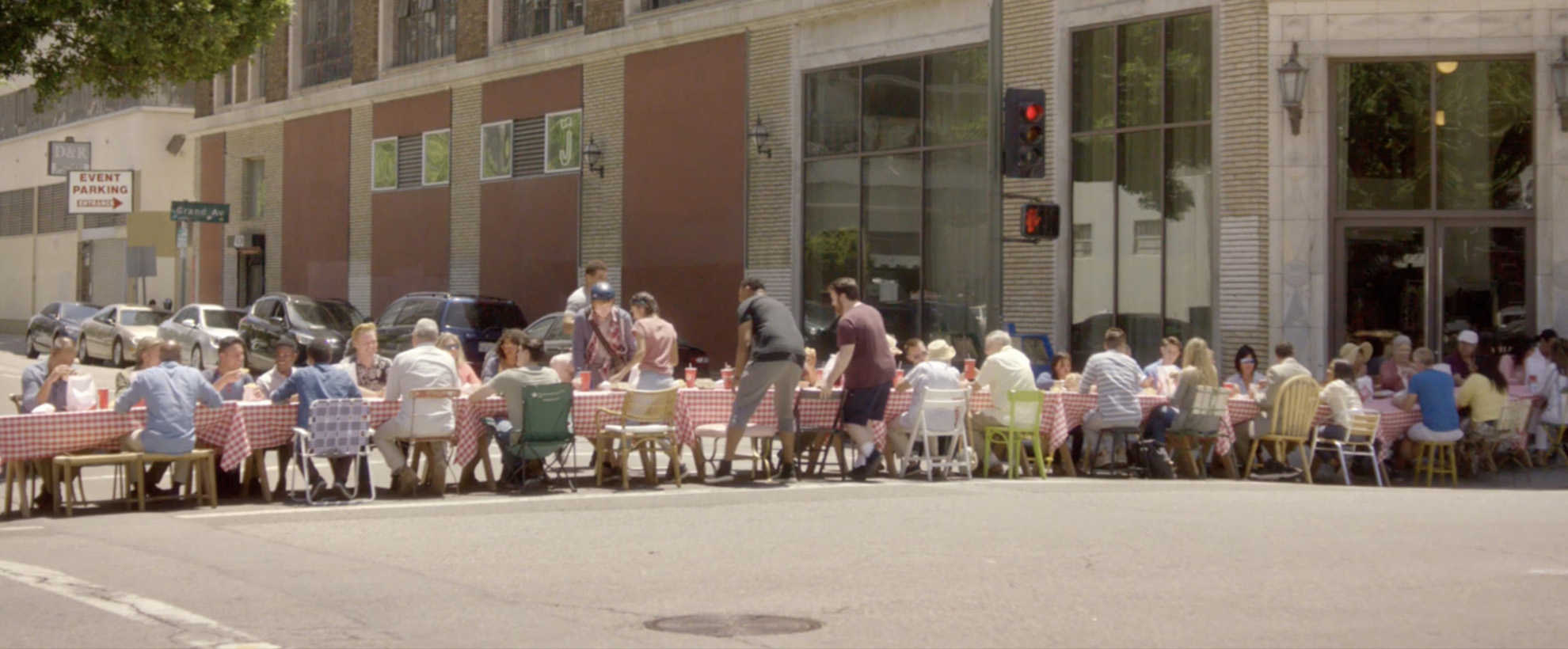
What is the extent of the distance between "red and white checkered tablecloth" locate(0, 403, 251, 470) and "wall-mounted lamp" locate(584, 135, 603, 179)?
60.4 ft

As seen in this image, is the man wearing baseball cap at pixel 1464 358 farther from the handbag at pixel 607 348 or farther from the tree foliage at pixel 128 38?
the tree foliage at pixel 128 38

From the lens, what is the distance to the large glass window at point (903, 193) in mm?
24062

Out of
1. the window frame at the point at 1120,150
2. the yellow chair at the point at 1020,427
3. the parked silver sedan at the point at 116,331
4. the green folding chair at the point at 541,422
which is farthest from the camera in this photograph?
the parked silver sedan at the point at 116,331

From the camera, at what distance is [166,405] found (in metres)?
12.2

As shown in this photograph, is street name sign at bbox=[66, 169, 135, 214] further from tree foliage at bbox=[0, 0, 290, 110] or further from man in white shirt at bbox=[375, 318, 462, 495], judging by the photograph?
man in white shirt at bbox=[375, 318, 462, 495]

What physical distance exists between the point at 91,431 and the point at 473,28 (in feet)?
76.8

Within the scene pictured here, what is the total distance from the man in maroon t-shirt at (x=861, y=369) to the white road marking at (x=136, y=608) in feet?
22.4

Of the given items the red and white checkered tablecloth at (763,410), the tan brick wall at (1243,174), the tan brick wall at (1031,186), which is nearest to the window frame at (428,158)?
the tan brick wall at (1031,186)

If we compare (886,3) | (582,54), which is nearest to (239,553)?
(886,3)

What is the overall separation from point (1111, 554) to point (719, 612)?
9.89 ft

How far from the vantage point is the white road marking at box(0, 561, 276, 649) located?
294 inches

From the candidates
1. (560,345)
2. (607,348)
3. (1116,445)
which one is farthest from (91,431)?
(560,345)

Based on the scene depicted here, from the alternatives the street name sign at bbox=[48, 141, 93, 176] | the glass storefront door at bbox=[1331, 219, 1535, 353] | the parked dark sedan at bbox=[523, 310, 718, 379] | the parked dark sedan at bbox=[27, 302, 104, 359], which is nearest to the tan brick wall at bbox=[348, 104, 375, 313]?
the parked dark sedan at bbox=[27, 302, 104, 359]

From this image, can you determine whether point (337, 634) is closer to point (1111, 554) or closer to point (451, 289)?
point (1111, 554)
